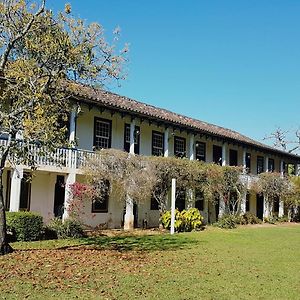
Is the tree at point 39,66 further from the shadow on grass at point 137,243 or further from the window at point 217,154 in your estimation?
the window at point 217,154

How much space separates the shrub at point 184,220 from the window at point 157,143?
4559 mm

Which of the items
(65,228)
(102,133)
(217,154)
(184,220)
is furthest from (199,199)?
(65,228)

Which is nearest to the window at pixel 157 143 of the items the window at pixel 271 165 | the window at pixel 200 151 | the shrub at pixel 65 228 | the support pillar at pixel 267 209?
the window at pixel 200 151

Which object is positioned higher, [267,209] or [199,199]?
[199,199]

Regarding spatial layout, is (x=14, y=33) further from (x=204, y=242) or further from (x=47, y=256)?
(x=204, y=242)

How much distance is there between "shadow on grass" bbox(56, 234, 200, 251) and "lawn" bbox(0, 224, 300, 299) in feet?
0.12

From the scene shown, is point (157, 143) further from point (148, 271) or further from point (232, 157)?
point (148, 271)

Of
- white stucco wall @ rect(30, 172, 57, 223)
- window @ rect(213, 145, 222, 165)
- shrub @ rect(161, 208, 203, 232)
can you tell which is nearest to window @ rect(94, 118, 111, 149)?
white stucco wall @ rect(30, 172, 57, 223)

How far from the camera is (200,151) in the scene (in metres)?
30.9

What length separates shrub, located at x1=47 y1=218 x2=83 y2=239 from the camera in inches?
695

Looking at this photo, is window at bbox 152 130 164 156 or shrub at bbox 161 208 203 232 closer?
shrub at bbox 161 208 203 232

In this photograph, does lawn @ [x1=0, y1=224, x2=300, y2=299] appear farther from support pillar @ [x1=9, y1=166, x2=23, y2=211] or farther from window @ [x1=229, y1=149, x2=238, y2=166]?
window @ [x1=229, y1=149, x2=238, y2=166]

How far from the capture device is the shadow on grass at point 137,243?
50.0ft

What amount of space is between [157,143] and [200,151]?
4920 mm
